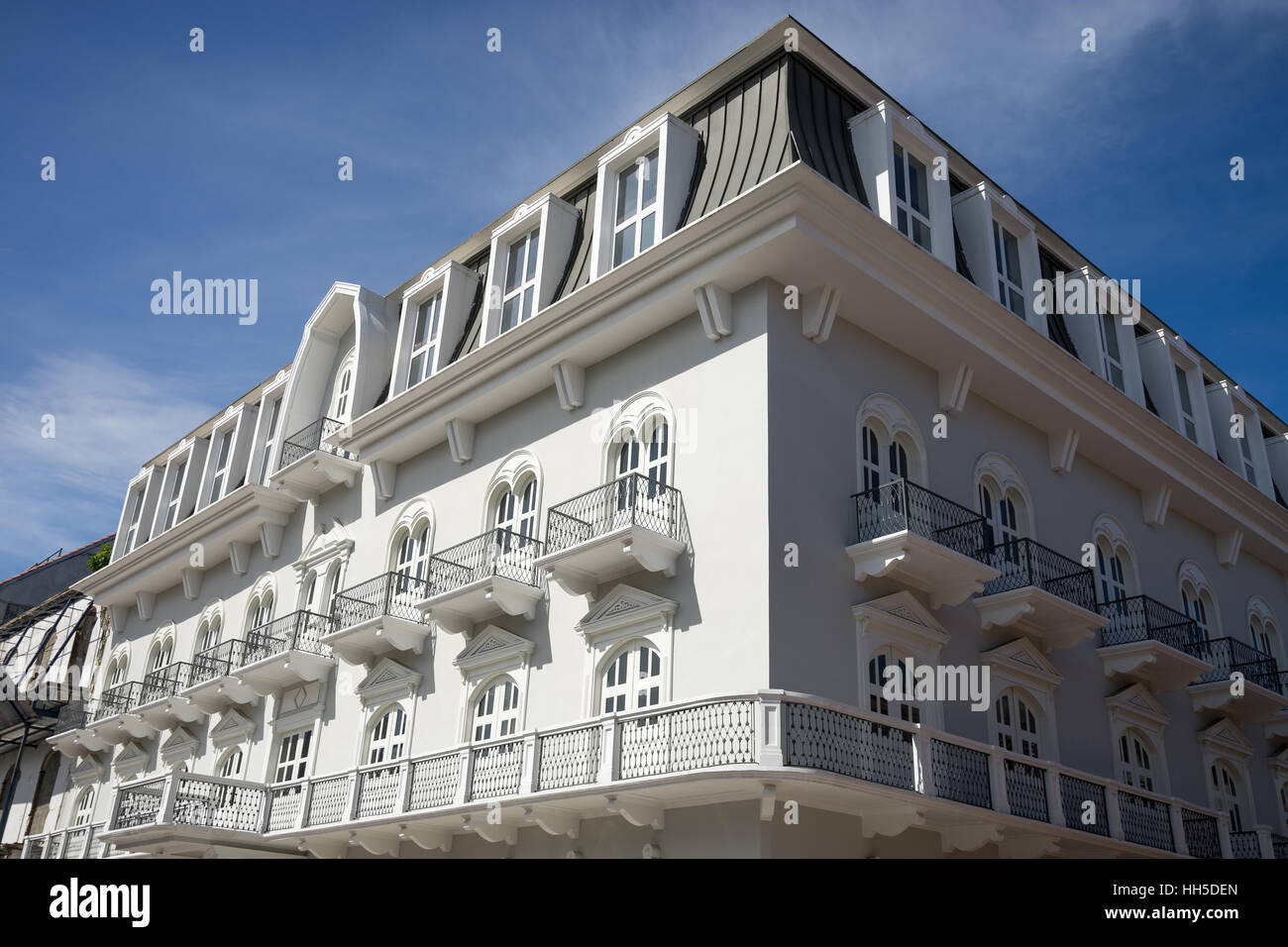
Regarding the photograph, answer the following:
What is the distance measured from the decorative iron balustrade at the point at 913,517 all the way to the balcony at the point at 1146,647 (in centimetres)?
456

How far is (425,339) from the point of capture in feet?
81.4

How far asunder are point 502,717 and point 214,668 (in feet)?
38.9

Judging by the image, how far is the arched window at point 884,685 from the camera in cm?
1623

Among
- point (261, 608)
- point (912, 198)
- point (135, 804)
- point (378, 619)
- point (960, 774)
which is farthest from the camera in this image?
point (261, 608)

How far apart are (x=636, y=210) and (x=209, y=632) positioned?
60.8 ft

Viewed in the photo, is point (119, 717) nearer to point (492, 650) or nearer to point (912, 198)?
point (492, 650)

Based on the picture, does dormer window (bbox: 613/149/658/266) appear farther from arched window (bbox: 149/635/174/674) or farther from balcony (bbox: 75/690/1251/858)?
arched window (bbox: 149/635/174/674)

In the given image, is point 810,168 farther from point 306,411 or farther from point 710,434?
point 306,411

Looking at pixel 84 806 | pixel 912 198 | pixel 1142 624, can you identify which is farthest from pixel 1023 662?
pixel 84 806

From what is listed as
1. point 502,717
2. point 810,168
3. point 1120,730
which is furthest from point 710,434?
point 1120,730

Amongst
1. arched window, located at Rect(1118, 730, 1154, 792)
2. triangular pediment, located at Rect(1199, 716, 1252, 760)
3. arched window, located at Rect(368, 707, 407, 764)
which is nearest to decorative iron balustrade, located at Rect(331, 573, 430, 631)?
arched window, located at Rect(368, 707, 407, 764)

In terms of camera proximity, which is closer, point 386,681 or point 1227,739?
point 386,681

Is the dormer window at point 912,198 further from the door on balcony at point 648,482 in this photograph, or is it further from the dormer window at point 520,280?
the dormer window at point 520,280

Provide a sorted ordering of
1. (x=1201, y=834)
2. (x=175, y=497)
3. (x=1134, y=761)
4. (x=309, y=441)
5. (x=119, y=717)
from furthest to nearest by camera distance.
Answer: (x=175, y=497) → (x=119, y=717) → (x=309, y=441) → (x=1134, y=761) → (x=1201, y=834)
